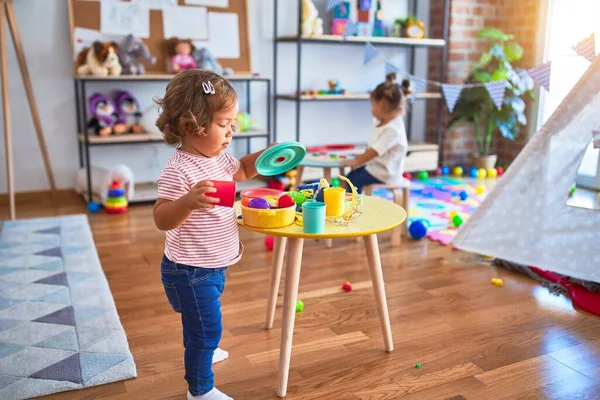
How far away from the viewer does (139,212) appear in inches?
148

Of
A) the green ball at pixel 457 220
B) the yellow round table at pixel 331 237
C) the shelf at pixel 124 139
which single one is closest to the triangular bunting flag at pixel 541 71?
the green ball at pixel 457 220

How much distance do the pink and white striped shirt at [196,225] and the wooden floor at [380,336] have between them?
447mm

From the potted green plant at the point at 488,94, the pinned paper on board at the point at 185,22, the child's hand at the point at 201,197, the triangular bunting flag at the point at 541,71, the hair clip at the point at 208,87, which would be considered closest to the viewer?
the child's hand at the point at 201,197

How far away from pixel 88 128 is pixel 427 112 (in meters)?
2.86

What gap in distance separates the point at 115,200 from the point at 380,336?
221cm

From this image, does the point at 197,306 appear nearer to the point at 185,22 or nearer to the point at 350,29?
the point at 185,22

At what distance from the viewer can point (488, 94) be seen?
15.4 feet

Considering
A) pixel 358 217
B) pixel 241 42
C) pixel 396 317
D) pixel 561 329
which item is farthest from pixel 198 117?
pixel 241 42

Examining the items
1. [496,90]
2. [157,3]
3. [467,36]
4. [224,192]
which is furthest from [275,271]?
[467,36]

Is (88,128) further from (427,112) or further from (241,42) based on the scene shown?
(427,112)

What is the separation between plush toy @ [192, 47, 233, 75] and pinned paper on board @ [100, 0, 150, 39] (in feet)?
1.16

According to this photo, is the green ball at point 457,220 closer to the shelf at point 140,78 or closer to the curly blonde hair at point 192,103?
the shelf at point 140,78

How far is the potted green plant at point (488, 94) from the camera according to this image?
4.63 m

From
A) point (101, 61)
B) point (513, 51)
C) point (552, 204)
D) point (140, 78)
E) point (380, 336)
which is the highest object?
point (513, 51)
